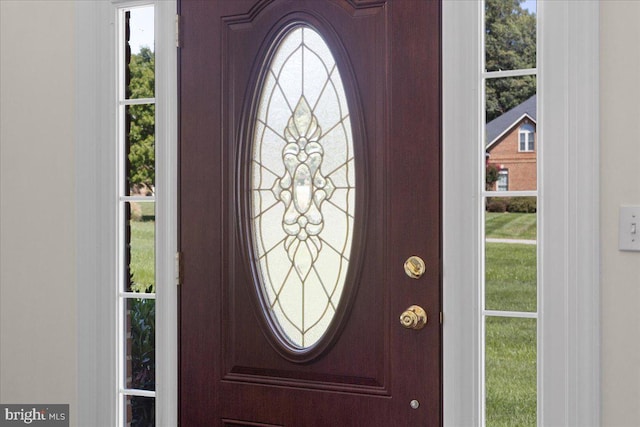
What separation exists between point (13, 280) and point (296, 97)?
50.8 inches

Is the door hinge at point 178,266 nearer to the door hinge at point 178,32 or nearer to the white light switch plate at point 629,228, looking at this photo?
the door hinge at point 178,32

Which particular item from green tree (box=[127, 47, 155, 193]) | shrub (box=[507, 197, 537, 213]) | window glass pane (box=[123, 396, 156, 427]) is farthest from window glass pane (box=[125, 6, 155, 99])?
shrub (box=[507, 197, 537, 213])

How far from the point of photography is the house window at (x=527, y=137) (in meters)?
1.80

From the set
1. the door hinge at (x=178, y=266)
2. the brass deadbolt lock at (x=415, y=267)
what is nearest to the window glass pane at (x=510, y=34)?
the brass deadbolt lock at (x=415, y=267)

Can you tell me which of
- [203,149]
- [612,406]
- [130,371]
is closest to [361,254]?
[203,149]

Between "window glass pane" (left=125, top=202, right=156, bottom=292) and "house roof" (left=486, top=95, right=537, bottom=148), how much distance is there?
1168mm

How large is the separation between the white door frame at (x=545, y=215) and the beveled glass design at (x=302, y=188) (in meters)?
0.32

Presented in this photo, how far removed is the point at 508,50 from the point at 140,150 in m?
1.28

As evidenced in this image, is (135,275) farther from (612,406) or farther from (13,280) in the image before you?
(612,406)

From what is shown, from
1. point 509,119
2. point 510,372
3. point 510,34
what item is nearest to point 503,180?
point 509,119

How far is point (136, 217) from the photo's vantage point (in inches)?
91.5

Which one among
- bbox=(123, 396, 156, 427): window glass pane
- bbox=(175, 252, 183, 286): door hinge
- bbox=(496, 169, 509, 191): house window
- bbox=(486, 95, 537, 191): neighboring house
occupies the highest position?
bbox=(486, 95, 537, 191): neighboring house

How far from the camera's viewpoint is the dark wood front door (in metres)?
1.90

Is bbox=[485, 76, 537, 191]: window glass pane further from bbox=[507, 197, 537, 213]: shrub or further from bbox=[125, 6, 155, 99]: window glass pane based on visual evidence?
bbox=[125, 6, 155, 99]: window glass pane
